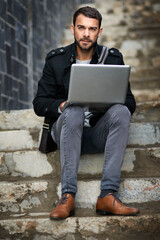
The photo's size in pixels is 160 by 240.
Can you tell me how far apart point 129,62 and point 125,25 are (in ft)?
5.04

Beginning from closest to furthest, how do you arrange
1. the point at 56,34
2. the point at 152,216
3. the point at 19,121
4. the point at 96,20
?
the point at 152,216 < the point at 96,20 < the point at 19,121 < the point at 56,34

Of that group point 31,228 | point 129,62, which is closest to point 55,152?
point 31,228

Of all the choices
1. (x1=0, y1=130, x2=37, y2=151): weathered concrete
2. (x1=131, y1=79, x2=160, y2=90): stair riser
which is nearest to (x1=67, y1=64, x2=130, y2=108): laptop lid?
(x1=0, y1=130, x2=37, y2=151): weathered concrete

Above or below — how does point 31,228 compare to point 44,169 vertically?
below

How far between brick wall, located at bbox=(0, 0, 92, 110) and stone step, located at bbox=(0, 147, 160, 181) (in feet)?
3.90

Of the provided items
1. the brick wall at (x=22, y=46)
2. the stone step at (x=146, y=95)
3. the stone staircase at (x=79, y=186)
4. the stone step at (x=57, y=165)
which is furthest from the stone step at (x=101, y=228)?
the stone step at (x=146, y=95)

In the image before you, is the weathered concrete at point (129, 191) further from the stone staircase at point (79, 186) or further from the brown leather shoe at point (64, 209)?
the brown leather shoe at point (64, 209)

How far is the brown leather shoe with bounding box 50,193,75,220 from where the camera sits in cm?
217

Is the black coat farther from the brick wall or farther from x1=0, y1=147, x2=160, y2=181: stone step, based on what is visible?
the brick wall

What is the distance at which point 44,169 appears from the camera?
2.72 m

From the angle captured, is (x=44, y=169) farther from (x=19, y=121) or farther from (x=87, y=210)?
(x=19, y=121)

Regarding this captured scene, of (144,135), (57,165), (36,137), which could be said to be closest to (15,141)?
(36,137)

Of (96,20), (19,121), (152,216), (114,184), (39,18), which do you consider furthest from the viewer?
(39,18)

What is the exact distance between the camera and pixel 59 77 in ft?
8.66
